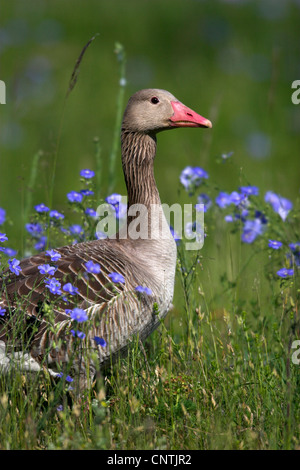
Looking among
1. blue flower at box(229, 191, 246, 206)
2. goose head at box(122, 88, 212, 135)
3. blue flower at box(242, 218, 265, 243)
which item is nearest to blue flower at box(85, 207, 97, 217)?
goose head at box(122, 88, 212, 135)

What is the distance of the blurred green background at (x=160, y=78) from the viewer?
9.98 meters

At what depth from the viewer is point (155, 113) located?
4746 millimetres

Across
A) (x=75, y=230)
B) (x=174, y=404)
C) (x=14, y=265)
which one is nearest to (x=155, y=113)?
(x=75, y=230)

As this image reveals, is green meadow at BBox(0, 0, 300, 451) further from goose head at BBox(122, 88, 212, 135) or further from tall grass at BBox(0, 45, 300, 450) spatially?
goose head at BBox(122, 88, 212, 135)

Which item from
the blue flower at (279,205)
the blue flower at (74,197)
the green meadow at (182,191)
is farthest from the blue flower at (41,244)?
the blue flower at (279,205)

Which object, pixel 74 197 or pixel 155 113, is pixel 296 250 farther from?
pixel 74 197

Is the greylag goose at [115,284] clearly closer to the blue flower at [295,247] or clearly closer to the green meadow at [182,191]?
the green meadow at [182,191]

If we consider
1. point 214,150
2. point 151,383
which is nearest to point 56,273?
point 151,383

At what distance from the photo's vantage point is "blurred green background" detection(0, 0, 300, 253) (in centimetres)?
998

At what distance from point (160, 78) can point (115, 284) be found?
918 centimetres

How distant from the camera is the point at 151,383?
3922mm

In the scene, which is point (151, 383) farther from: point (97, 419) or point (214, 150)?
point (214, 150)

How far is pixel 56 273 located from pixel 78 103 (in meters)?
8.29

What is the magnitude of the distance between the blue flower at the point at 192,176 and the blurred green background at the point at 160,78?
10.2 ft
